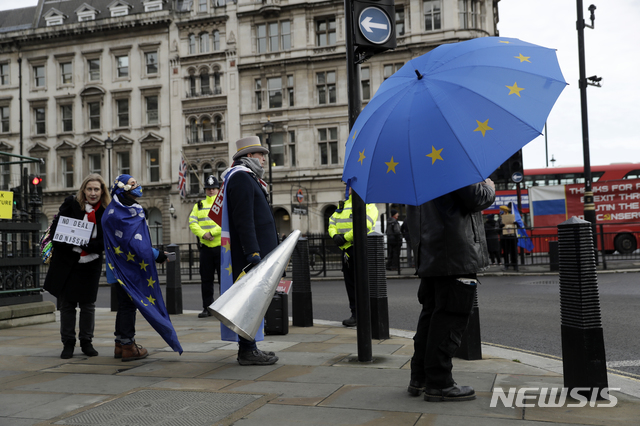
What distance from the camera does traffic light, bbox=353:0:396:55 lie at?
487 cm

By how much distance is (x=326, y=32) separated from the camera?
3631 cm

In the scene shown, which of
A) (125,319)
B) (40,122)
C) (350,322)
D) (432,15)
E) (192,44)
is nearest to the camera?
(125,319)

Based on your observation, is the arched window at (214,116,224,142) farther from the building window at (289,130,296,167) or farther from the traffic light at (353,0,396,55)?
the traffic light at (353,0,396,55)

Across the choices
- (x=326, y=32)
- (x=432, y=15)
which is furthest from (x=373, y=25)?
(x=326, y=32)

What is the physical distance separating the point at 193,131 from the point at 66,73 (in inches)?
423

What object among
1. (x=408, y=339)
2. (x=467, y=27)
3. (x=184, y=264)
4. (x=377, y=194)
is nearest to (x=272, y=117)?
(x=467, y=27)

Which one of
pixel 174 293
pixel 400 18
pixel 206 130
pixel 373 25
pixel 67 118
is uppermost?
pixel 400 18

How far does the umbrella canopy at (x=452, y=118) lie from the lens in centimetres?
316

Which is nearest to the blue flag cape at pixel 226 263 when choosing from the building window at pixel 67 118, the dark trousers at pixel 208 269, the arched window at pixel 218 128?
the dark trousers at pixel 208 269

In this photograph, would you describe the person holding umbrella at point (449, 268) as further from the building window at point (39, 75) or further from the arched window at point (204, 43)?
the building window at point (39, 75)

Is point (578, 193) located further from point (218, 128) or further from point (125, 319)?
point (218, 128)

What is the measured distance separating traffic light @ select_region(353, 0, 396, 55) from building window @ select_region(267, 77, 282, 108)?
106 ft

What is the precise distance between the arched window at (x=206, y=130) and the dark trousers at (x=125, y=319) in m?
33.2

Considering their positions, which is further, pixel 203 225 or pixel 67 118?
pixel 67 118
